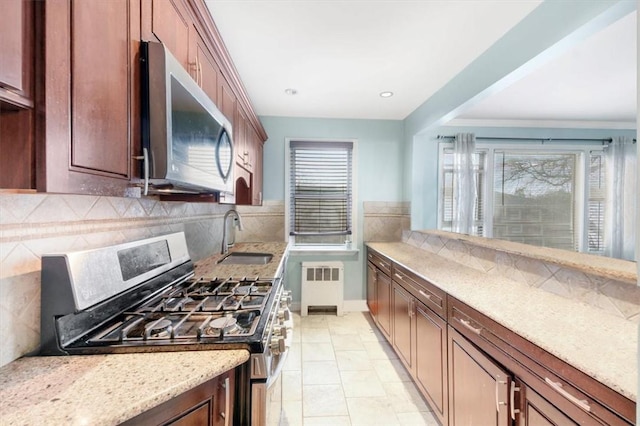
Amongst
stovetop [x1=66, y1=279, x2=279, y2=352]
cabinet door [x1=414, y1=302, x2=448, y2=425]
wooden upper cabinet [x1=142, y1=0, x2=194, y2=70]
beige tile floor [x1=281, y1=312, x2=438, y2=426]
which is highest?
wooden upper cabinet [x1=142, y1=0, x2=194, y2=70]

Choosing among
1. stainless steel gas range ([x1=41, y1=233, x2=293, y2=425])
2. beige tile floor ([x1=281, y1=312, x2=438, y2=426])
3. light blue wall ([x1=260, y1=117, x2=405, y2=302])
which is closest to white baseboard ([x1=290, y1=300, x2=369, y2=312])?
light blue wall ([x1=260, y1=117, x2=405, y2=302])

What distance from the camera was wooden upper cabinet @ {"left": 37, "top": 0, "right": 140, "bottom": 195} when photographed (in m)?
0.63

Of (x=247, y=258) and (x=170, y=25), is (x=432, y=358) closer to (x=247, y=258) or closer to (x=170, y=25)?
(x=247, y=258)

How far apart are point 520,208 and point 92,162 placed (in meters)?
4.57

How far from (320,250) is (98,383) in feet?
10.0

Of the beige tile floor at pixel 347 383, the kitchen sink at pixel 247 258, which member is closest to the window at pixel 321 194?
Answer: the kitchen sink at pixel 247 258

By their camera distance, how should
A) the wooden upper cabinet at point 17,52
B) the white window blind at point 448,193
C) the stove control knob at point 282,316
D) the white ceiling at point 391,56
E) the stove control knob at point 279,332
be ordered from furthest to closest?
the white window blind at point 448,193 < the white ceiling at point 391,56 < the stove control knob at point 282,316 < the stove control knob at point 279,332 < the wooden upper cabinet at point 17,52

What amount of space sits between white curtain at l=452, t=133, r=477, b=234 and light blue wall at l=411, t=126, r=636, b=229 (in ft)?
0.68

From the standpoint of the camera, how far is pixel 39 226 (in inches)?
35.9

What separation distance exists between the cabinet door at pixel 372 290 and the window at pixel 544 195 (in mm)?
1582

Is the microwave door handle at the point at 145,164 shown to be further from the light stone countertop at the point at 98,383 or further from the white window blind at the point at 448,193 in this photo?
the white window blind at the point at 448,193

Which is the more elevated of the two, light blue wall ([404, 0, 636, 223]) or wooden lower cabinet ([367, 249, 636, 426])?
light blue wall ([404, 0, 636, 223])

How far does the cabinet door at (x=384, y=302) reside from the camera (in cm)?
273

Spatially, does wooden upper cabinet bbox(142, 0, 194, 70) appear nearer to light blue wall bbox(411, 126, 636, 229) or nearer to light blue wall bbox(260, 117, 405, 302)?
light blue wall bbox(260, 117, 405, 302)
